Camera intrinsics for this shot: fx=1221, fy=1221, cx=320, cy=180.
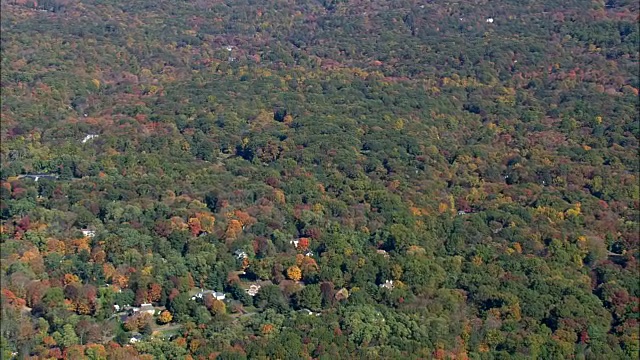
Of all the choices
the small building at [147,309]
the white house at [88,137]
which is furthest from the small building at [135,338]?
the white house at [88,137]

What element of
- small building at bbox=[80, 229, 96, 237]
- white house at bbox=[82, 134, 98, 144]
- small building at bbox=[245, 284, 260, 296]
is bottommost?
white house at bbox=[82, 134, 98, 144]

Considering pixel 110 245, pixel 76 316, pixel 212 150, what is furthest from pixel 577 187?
pixel 76 316

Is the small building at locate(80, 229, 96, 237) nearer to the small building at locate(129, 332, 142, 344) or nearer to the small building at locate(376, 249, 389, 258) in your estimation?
the small building at locate(129, 332, 142, 344)

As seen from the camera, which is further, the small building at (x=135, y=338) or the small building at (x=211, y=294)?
the small building at (x=211, y=294)

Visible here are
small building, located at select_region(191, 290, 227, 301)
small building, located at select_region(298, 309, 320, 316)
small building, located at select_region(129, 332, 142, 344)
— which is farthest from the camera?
small building, located at select_region(191, 290, 227, 301)

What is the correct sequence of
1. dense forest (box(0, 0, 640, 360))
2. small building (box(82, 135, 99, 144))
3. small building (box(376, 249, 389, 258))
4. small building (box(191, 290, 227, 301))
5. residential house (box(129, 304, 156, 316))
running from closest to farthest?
1. dense forest (box(0, 0, 640, 360))
2. residential house (box(129, 304, 156, 316))
3. small building (box(191, 290, 227, 301))
4. small building (box(376, 249, 389, 258))
5. small building (box(82, 135, 99, 144))

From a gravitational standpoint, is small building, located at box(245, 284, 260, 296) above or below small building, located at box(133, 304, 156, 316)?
below

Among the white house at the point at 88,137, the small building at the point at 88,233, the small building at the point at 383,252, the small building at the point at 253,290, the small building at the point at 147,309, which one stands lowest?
the white house at the point at 88,137

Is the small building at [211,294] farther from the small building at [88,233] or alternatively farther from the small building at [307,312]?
the small building at [88,233]

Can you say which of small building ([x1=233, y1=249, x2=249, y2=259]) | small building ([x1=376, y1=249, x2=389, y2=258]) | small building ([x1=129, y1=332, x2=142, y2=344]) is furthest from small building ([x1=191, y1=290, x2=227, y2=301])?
small building ([x1=376, y1=249, x2=389, y2=258])
